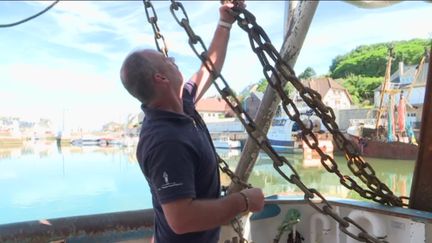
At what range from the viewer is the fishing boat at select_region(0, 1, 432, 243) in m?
2.21

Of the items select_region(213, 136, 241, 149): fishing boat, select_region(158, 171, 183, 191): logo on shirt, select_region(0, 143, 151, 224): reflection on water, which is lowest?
select_region(0, 143, 151, 224): reflection on water

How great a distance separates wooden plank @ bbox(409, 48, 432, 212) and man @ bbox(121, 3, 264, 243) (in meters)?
1.50

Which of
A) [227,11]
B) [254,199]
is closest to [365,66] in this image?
[227,11]

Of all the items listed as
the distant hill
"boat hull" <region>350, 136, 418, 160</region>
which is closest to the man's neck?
"boat hull" <region>350, 136, 418, 160</region>

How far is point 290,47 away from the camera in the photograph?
7.44 ft

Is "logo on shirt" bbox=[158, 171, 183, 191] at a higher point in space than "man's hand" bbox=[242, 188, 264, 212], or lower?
higher

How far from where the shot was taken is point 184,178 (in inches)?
52.3

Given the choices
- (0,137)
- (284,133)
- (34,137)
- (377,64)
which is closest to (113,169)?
(0,137)

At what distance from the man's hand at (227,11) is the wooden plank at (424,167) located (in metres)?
1.30

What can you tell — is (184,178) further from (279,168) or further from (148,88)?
(279,168)

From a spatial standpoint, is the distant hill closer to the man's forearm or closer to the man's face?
the man's face

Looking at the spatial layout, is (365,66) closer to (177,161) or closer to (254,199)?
(254,199)

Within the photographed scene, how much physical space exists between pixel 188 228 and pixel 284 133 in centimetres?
2893

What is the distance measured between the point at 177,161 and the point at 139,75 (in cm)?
33
